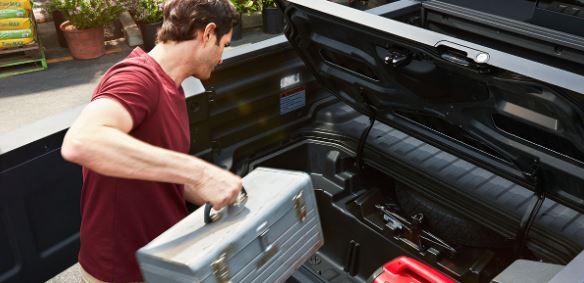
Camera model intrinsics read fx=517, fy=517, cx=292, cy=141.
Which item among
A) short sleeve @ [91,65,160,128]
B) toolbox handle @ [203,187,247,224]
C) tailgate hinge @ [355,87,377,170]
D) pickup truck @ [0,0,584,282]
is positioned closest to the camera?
short sleeve @ [91,65,160,128]

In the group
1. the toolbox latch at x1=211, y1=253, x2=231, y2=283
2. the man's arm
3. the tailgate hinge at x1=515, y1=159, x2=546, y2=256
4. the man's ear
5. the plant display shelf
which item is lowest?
the plant display shelf

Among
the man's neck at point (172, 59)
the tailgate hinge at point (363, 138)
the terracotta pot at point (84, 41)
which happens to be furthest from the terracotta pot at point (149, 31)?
the man's neck at point (172, 59)

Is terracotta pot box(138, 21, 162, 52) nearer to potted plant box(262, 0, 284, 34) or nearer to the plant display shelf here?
the plant display shelf

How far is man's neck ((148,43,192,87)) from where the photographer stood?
1845mm

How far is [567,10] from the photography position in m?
2.75

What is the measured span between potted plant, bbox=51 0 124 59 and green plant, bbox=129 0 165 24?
0.23 meters

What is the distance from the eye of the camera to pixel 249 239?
1.68 meters

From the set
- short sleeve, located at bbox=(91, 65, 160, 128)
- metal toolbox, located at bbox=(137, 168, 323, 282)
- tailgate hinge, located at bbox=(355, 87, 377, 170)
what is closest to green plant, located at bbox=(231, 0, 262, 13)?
tailgate hinge, located at bbox=(355, 87, 377, 170)

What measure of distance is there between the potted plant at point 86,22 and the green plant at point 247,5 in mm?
1861

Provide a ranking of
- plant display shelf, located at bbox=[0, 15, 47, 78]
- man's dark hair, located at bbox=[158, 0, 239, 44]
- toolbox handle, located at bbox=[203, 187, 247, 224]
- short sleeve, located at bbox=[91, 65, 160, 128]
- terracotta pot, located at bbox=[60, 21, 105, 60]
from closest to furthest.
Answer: short sleeve, located at bbox=[91, 65, 160, 128], toolbox handle, located at bbox=[203, 187, 247, 224], man's dark hair, located at bbox=[158, 0, 239, 44], plant display shelf, located at bbox=[0, 15, 47, 78], terracotta pot, located at bbox=[60, 21, 105, 60]

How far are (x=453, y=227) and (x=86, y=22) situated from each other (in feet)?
22.5

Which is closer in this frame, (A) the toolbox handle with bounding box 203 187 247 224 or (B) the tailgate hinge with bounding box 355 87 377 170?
(A) the toolbox handle with bounding box 203 187 247 224

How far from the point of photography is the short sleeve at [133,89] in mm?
1546

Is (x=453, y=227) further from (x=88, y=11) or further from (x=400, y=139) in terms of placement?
(x=88, y=11)
